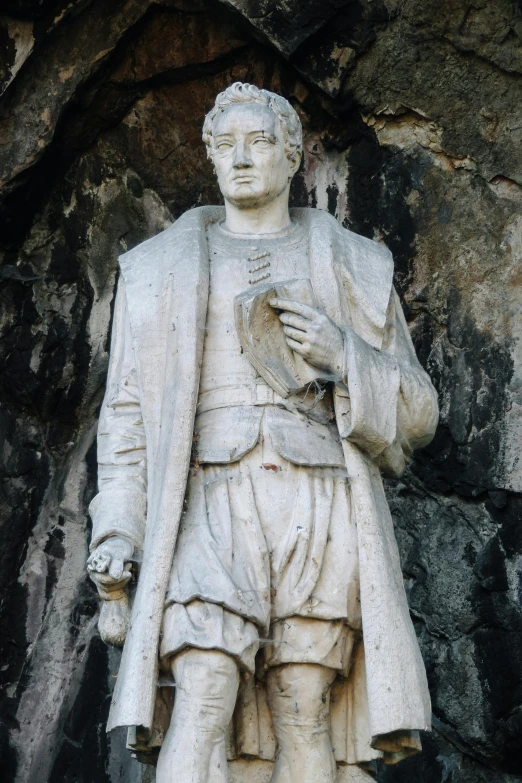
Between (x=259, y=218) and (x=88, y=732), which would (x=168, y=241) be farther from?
(x=88, y=732)

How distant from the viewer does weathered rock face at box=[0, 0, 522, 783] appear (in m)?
7.80

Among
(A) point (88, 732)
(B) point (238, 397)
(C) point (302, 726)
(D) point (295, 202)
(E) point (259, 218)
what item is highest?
(D) point (295, 202)

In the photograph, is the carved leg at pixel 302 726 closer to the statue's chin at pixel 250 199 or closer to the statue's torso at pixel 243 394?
the statue's torso at pixel 243 394

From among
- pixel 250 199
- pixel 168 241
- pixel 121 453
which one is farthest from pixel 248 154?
pixel 121 453

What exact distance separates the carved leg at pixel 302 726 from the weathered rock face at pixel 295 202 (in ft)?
5.23

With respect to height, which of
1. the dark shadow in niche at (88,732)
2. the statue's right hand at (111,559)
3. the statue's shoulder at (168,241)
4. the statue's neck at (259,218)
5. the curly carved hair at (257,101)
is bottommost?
the statue's right hand at (111,559)

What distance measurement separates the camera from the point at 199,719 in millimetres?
5898

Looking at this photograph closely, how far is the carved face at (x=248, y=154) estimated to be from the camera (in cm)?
678

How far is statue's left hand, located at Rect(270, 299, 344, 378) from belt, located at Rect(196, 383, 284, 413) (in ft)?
0.53

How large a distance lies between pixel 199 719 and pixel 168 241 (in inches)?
68.2

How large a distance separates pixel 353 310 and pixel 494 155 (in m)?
1.66

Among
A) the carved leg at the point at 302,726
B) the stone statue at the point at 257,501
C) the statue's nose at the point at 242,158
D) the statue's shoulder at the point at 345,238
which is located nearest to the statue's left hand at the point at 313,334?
the stone statue at the point at 257,501

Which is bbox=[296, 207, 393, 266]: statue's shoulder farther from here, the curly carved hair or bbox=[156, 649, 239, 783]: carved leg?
bbox=[156, 649, 239, 783]: carved leg

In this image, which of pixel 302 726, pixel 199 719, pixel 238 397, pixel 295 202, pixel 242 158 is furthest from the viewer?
pixel 295 202
